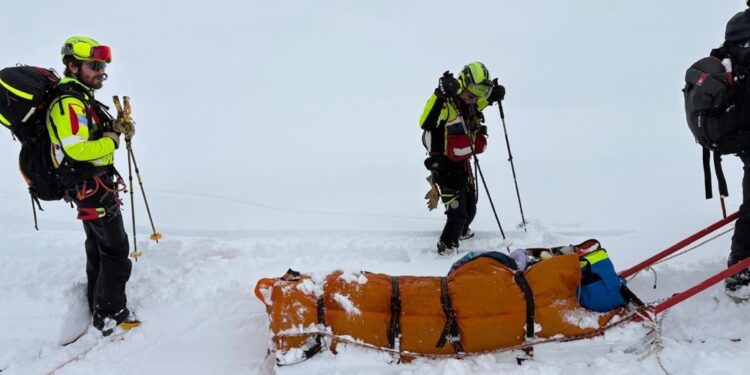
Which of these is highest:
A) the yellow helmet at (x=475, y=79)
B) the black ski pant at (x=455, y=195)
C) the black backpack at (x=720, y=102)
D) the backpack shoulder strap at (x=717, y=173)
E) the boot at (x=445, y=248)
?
the yellow helmet at (x=475, y=79)

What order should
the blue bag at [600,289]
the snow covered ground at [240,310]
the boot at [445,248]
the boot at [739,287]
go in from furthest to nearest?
the boot at [445,248]
the boot at [739,287]
the blue bag at [600,289]
the snow covered ground at [240,310]

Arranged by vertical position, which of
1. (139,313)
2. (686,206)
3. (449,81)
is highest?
(449,81)

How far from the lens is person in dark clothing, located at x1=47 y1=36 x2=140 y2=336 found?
11.6 feet

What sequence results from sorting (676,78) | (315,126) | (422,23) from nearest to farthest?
(315,126), (676,78), (422,23)

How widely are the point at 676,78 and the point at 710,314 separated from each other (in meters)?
10.4

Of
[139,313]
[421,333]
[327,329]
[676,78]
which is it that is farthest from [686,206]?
[676,78]

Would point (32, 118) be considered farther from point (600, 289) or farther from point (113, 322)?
point (600, 289)

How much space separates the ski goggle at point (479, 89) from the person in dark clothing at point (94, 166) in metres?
3.06

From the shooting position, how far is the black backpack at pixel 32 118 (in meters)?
3.38

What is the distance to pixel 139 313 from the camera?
430 centimetres

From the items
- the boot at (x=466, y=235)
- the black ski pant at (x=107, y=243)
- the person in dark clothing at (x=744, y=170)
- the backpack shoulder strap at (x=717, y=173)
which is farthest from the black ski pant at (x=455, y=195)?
the black ski pant at (x=107, y=243)

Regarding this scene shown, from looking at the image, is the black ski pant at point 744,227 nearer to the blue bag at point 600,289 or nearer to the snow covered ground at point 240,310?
the snow covered ground at point 240,310

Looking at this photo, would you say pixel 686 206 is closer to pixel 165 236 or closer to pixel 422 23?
pixel 165 236

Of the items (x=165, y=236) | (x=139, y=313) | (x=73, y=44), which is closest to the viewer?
(x=73, y=44)
